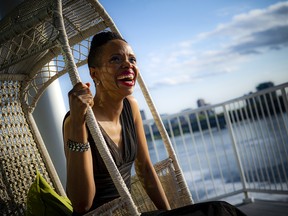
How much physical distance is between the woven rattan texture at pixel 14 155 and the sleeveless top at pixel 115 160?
0.69 meters

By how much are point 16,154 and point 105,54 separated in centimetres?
101

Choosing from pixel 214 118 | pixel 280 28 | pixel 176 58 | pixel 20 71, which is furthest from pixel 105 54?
pixel 280 28

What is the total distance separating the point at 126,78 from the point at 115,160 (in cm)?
46

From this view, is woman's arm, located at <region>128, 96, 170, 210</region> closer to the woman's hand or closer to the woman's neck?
the woman's neck

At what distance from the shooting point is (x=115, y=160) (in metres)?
1.42

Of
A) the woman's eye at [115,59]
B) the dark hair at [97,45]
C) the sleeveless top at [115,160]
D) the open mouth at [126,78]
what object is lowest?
the sleeveless top at [115,160]

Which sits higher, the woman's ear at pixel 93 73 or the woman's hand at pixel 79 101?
the woman's ear at pixel 93 73

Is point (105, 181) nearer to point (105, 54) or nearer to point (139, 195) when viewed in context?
point (139, 195)

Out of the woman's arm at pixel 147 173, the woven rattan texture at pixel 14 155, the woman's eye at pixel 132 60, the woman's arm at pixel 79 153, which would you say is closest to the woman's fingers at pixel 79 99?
the woman's arm at pixel 79 153

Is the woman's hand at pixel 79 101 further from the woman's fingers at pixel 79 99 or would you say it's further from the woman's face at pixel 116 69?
the woman's face at pixel 116 69

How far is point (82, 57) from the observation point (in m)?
2.13

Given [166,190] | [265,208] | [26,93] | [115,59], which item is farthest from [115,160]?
[265,208]

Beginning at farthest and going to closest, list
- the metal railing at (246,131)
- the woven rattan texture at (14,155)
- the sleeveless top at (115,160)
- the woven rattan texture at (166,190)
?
the metal railing at (246,131) < the woven rattan texture at (166,190) < the woven rattan texture at (14,155) < the sleeveless top at (115,160)

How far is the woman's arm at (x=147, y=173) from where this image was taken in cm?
174
